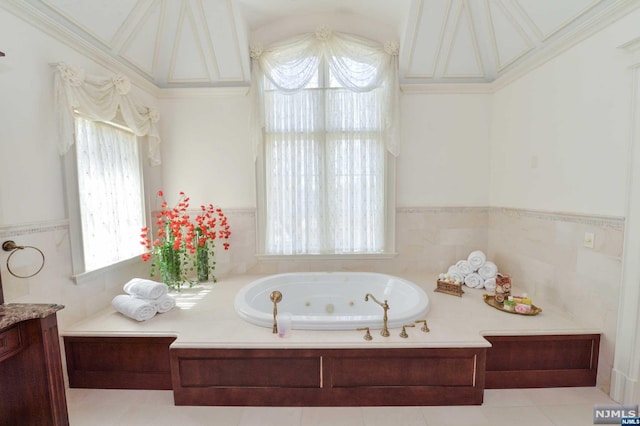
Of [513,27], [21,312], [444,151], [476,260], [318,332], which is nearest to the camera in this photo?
[21,312]

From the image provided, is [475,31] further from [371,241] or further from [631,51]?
[371,241]

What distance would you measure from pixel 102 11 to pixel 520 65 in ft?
11.9

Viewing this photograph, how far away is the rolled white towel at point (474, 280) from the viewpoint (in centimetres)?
286

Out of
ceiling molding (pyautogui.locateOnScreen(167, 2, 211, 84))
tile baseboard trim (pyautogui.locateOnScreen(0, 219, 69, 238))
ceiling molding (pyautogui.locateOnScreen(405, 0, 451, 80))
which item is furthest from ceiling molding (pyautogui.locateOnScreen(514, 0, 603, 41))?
tile baseboard trim (pyautogui.locateOnScreen(0, 219, 69, 238))

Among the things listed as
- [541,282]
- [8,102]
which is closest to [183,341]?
[8,102]

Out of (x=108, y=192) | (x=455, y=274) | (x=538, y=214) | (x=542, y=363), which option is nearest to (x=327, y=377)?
(x=542, y=363)

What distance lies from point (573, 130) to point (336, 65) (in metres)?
2.17

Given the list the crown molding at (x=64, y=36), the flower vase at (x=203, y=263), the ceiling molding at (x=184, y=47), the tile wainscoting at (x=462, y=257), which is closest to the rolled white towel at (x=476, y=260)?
the tile wainscoting at (x=462, y=257)

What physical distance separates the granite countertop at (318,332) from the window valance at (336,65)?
1.80m

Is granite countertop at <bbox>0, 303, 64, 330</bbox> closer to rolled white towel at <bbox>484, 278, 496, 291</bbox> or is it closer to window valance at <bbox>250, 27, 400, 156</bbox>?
window valance at <bbox>250, 27, 400, 156</bbox>

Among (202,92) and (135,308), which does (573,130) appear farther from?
(135,308)

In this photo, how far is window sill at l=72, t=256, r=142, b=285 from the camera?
2161mm

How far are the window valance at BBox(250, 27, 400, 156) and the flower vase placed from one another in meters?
1.59

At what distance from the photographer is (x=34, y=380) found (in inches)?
59.5
